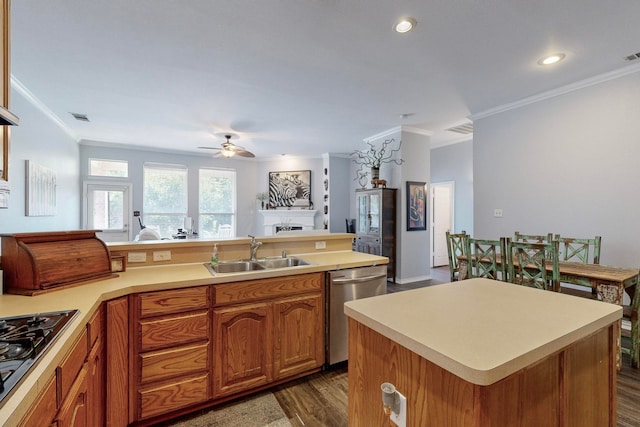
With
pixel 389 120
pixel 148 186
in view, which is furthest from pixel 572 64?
pixel 148 186

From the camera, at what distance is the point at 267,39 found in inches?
94.2

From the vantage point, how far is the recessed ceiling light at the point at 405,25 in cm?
215

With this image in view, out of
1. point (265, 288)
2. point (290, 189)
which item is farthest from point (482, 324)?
point (290, 189)

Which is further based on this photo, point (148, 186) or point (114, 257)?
point (148, 186)

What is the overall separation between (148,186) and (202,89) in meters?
4.12

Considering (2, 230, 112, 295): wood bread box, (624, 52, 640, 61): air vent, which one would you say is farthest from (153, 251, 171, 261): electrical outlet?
(624, 52, 640, 61): air vent

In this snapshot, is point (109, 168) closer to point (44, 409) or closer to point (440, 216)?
point (44, 409)

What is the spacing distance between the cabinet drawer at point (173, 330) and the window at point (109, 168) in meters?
5.81

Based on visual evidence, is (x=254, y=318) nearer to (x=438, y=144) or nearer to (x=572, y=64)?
(x=572, y=64)

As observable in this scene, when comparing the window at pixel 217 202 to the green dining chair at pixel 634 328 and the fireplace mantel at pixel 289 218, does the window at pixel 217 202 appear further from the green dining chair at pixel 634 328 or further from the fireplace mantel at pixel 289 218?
the green dining chair at pixel 634 328

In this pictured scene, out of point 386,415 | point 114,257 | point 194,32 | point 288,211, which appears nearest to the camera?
point 386,415

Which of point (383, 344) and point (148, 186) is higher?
Answer: point (148, 186)

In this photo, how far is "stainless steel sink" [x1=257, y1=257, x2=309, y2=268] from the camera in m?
2.47

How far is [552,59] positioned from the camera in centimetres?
273
